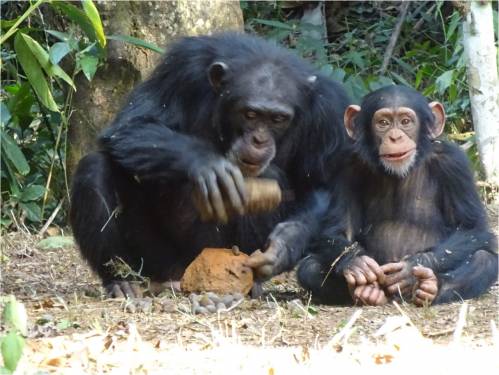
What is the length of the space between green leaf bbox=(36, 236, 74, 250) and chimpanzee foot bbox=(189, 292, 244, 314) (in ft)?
7.11

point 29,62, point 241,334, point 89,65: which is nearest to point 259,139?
point 29,62

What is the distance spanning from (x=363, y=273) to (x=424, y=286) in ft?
1.01

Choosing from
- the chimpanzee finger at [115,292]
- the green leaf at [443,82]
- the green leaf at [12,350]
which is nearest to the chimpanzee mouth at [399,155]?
the chimpanzee finger at [115,292]

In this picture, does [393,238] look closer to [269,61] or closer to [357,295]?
[357,295]

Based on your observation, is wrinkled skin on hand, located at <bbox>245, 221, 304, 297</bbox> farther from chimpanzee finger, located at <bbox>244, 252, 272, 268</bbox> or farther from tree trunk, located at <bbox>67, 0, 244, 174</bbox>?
tree trunk, located at <bbox>67, 0, 244, 174</bbox>

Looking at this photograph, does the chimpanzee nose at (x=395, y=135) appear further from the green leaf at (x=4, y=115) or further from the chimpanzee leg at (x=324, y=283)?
the green leaf at (x=4, y=115)

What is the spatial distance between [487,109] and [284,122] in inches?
92.9

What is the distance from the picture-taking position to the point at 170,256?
19.7 ft

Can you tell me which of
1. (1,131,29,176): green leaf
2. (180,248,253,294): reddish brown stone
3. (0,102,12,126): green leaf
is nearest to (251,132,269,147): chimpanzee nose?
(180,248,253,294): reddish brown stone

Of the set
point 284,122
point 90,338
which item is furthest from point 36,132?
point 90,338

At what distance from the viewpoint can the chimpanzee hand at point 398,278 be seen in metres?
5.38

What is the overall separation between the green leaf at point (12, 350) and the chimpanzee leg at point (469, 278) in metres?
2.75

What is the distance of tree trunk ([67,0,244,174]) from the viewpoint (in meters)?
7.14

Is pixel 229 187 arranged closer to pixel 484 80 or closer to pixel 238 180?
pixel 238 180
